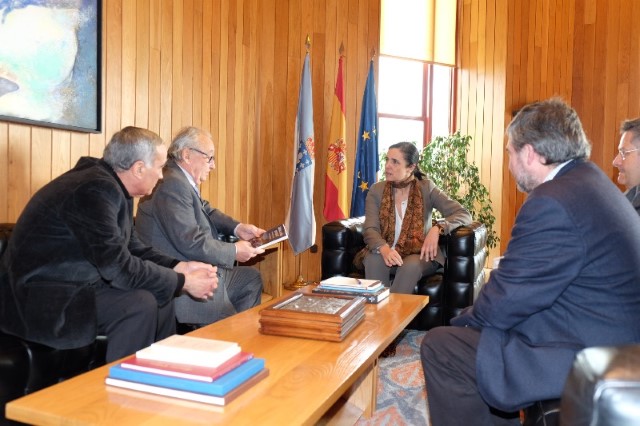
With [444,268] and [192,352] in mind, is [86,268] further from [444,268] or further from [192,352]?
[444,268]

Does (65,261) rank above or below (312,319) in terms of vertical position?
above

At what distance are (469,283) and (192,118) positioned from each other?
212cm

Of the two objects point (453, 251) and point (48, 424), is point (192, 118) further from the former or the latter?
point (48, 424)

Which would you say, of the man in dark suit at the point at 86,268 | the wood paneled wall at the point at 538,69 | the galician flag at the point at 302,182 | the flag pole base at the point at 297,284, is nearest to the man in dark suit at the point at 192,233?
the man in dark suit at the point at 86,268

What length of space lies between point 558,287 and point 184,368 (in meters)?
1.03

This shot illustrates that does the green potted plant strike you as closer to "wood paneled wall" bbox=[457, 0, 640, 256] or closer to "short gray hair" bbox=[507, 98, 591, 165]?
"wood paneled wall" bbox=[457, 0, 640, 256]

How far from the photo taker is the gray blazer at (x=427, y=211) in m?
3.79

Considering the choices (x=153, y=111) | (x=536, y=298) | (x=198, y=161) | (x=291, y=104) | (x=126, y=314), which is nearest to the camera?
(x=536, y=298)

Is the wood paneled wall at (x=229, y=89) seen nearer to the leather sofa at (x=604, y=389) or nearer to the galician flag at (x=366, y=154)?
the galician flag at (x=366, y=154)

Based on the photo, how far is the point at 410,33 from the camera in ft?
21.1

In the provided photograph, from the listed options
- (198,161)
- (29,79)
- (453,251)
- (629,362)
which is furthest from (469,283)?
(629,362)

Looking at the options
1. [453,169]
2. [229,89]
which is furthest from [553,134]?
[453,169]

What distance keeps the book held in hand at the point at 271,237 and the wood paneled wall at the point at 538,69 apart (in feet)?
13.4

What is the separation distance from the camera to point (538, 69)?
22.7 feet
